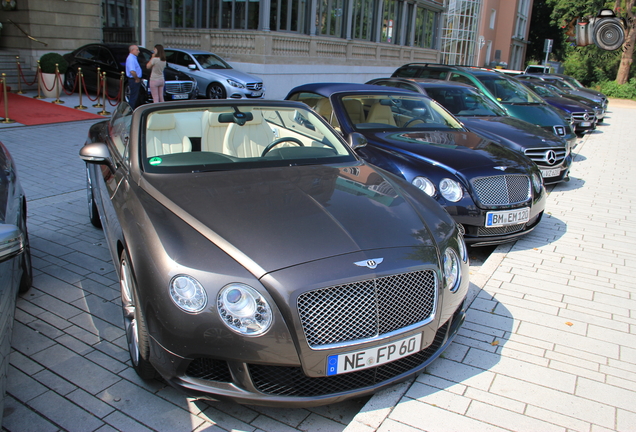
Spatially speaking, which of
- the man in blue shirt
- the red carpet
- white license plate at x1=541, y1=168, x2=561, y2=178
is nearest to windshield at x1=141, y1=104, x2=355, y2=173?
white license plate at x1=541, y1=168, x2=561, y2=178

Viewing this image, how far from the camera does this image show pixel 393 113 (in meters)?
6.77

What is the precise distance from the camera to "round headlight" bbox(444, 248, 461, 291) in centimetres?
311

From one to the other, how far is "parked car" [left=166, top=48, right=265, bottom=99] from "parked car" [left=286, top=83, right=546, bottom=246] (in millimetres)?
9616

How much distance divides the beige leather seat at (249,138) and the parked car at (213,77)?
11.7 meters

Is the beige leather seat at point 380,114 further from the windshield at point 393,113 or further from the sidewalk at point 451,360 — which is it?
the sidewalk at point 451,360

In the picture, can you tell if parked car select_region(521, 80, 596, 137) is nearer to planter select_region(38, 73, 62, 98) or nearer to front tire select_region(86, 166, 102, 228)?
front tire select_region(86, 166, 102, 228)

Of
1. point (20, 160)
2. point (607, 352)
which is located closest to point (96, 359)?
point (607, 352)

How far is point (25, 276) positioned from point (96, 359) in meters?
1.19

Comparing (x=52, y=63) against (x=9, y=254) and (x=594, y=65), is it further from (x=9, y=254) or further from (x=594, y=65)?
(x=594, y=65)

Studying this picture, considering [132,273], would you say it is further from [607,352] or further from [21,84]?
[21,84]

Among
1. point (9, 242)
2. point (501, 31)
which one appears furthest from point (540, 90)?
point (501, 31)

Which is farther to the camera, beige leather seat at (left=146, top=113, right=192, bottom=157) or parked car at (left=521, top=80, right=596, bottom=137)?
parked car at (left=521, top=80, right=596, bottom=137)

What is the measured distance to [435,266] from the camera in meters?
3.00

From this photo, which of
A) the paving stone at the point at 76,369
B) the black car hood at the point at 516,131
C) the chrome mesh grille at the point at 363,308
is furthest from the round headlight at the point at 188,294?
the black car hood at the point at 516,131
